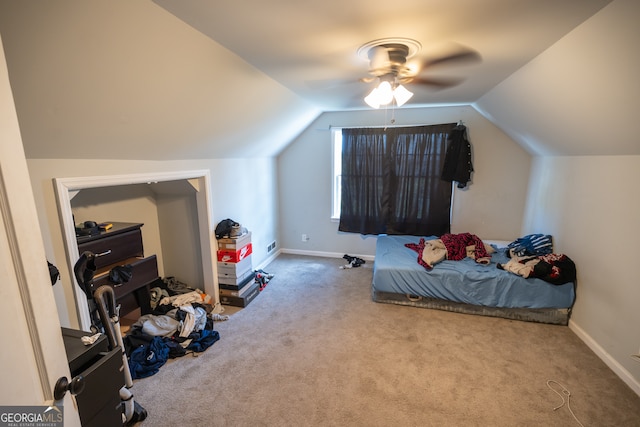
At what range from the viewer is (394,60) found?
1.77 m

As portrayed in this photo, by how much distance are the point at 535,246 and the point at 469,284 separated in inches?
39.0

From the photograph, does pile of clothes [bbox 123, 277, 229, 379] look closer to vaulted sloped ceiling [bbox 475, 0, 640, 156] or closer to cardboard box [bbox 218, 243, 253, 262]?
cardboard box [bbox 218, 243, 253, 262]

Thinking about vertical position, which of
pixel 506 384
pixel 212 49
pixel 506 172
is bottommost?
pixel 506 384

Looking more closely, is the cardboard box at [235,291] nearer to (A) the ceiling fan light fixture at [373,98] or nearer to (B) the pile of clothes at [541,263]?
(A) the ceiling fan light fixture at [373,98]

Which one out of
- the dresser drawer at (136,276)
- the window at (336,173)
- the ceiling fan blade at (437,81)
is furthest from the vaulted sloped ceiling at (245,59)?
the window at (336,173)

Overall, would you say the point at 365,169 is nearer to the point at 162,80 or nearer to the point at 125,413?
the point at 162,80

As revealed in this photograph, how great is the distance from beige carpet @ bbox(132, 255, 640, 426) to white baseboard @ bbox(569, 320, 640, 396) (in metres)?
0.04

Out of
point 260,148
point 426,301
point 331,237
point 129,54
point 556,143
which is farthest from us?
point 331,237

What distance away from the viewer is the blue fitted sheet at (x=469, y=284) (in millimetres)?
2727

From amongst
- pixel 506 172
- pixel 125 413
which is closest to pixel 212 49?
pixel 125 413

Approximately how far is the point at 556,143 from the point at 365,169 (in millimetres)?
2221

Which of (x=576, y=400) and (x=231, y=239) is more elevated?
(x=231, y=239)

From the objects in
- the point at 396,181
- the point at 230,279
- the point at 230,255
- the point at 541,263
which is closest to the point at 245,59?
the point at 230,255

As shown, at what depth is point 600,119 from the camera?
6.48 ft
